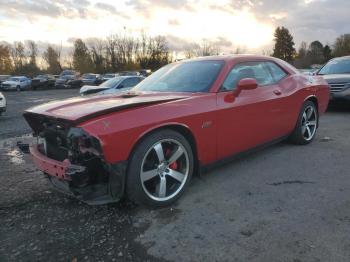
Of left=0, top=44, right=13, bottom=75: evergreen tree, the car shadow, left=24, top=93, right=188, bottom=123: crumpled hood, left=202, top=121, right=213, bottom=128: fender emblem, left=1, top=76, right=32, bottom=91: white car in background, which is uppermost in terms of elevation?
left=0, top=44, right=13, bottom=75: evergreen tree

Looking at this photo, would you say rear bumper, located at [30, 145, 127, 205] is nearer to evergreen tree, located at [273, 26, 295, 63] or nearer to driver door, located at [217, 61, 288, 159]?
driver door, located at [217, 61, 288, 159]

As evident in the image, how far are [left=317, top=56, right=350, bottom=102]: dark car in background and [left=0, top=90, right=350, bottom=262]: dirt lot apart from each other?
15.5 ft

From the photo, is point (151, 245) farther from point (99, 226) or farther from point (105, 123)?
point (105, 123)

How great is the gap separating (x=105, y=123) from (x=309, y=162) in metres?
3.05

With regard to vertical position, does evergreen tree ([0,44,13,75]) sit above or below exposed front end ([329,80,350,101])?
above

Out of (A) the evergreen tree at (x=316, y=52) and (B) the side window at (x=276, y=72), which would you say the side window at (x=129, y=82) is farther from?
(A) the evergreen tree at (x=316, y=52)

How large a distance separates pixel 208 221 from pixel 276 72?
2.84 meters

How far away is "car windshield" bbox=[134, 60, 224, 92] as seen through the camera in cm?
416

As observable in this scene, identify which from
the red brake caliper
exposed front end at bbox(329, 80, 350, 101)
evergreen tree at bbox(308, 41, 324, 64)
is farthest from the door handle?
evergreen tree at bbox(308, 41, 324, 64)

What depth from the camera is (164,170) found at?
11.7 ft

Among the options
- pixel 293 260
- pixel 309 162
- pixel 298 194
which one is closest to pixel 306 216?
pixel 298 194

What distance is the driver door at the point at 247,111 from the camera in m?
4.04

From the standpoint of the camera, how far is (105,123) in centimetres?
303

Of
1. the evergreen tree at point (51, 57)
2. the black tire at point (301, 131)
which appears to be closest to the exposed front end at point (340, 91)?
the black tire at point (301, 131)
